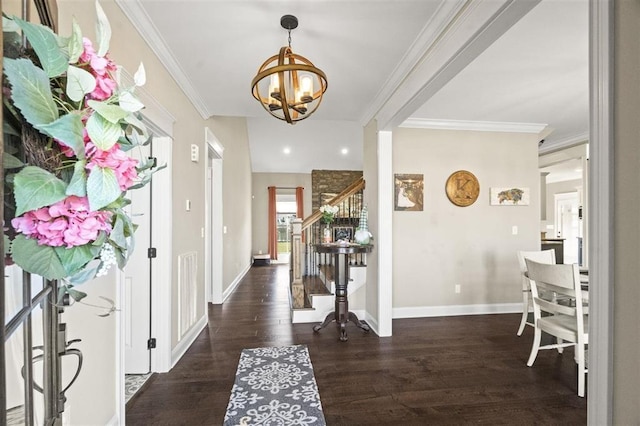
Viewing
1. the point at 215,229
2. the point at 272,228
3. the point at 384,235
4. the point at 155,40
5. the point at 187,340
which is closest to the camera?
the point at 155,40

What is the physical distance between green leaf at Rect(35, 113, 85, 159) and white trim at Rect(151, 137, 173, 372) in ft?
6.88

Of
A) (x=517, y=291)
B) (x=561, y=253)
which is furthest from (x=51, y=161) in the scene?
(x=561, y=253)

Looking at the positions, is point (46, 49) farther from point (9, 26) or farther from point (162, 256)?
point (162, 256)

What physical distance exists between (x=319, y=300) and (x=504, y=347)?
81.9 inches

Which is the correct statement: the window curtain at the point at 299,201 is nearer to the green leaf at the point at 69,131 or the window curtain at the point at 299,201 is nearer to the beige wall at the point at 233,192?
the beige wall at the point at 233,192

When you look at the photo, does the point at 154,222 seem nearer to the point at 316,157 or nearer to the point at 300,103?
the point at 300,103

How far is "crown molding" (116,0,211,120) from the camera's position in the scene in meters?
1.81

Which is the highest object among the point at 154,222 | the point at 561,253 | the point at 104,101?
the point at 104,101

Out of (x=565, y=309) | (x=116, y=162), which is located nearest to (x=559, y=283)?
(x=565, y=309)

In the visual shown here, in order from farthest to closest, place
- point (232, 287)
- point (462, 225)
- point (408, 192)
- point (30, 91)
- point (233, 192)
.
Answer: point (233, 192), point (232, 287), point (462, 225), point (408, 192), point (30, 91)

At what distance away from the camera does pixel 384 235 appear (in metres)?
3.32

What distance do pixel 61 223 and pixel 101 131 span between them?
0.61 ft

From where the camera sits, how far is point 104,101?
1.89 ft

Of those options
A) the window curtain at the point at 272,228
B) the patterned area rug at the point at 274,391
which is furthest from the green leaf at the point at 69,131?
the window curtain at the point at 272,228
